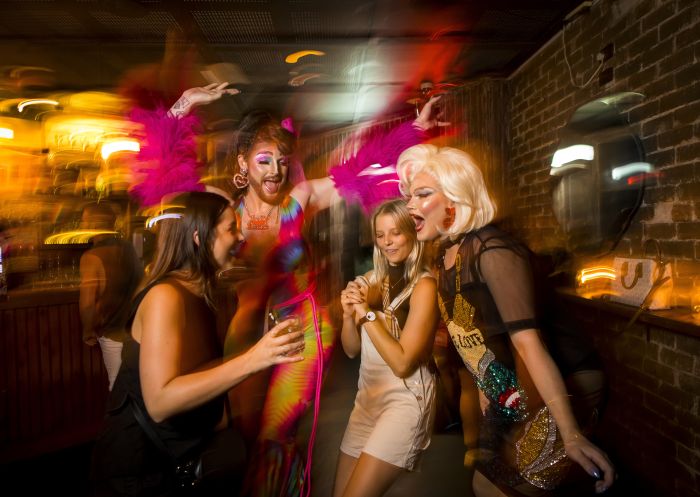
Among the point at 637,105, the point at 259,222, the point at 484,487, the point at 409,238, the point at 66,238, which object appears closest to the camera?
the point at 409,238

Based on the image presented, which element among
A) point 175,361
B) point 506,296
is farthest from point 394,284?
point 175,361

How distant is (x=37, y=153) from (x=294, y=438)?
12.0 feet

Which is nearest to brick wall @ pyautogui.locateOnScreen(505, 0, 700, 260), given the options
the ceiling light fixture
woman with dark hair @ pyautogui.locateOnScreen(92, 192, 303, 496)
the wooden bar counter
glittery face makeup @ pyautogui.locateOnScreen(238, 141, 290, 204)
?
the ceiling light fixture

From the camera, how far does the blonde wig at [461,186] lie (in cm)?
127

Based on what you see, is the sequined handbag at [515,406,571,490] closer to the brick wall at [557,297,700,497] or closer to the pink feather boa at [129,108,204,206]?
the brick wall at [557,297,700,497]

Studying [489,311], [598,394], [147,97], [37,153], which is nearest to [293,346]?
[489,311]

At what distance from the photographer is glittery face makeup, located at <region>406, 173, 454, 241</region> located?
1.28 m

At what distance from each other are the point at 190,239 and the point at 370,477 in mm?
984

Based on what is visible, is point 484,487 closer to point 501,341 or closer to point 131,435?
point 501,341

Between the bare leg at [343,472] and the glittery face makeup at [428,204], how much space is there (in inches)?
33.7

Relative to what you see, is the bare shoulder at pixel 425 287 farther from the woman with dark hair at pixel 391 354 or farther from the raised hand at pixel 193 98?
the raised hand at pixel 193 98

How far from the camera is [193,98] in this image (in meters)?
1.58

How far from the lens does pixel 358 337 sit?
1.46m

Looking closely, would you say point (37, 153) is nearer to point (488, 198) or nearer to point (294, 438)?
point (294, 438)
